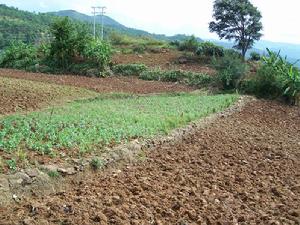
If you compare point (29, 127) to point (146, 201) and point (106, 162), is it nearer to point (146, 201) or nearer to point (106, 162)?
point (106, 162)

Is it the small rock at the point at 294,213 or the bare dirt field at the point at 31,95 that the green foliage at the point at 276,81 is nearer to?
the bare dirt field at the point at 31,95

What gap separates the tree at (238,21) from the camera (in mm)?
26859

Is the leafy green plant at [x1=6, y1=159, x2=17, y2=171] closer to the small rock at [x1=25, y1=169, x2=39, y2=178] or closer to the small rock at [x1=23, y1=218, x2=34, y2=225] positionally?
the small rock at [x1=25, y1=169, x2=39, y2=178]

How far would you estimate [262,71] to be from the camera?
15.0 meters

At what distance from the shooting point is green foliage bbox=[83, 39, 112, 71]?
65.5ft

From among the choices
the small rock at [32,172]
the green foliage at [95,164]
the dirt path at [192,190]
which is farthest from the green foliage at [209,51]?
the small rock at [32,172]

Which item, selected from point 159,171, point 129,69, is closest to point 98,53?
point 129,69

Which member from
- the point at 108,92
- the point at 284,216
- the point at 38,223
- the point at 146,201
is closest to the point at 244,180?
the point at 284,216

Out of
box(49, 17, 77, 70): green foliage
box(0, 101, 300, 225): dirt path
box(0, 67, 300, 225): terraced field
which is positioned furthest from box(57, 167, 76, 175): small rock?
box(49, 17, 77, 70): green foliage

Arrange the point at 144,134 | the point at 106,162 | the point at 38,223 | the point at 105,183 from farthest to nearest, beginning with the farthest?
1. the point at 144,134
2. the point at 106,162
3. the point at 105,183
4. the point at 38,223

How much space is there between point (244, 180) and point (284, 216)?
4.06 ft

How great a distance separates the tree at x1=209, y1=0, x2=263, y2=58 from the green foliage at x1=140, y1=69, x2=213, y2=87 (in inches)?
338

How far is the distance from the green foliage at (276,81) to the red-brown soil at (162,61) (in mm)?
5808

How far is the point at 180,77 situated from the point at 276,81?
6179mm
